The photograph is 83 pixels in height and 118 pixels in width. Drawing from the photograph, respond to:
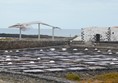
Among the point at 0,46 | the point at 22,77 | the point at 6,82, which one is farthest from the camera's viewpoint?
the point at 0,46

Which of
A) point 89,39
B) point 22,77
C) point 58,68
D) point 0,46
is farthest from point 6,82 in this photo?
point 89,39

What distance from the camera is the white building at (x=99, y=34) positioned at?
147ft

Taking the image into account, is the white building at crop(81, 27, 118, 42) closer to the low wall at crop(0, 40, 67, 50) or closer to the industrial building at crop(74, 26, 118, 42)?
the industrial building at crop(74, 26, 118, 42)

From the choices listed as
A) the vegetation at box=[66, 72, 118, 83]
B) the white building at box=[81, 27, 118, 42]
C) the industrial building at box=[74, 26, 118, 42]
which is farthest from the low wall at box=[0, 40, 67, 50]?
the vegetation at box=[66, 72, 118, 83]

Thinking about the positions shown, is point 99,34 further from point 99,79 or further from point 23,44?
point 99,79

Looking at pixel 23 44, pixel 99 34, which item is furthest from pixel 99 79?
pixel 99 34

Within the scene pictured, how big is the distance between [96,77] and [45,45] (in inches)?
866

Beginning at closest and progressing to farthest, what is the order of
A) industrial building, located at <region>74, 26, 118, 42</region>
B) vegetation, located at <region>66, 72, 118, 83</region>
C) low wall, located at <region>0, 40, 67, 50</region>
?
vegetation, located at <region>66, 72, 118, 83</region>, low wall, located at <region>0, 40, 67, 50</region>, industrial building, located at <region>74, 26, 118, 42</region>

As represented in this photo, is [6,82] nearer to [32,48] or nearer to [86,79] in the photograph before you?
[86,79]

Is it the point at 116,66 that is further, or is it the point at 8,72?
the point at 116,66

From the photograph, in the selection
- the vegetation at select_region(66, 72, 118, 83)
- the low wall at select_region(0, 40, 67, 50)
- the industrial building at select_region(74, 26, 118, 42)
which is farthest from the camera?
the industrial building at select_region(74, 26, 118, 42)

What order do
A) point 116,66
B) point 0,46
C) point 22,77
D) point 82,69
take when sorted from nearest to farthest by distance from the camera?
point 22,77, point 82,69, point 116,66, point 0,46

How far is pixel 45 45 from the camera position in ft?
125

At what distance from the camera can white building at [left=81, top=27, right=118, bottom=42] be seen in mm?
44750
